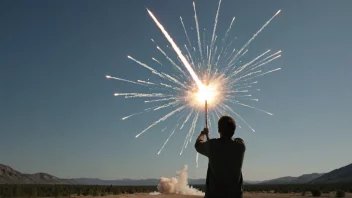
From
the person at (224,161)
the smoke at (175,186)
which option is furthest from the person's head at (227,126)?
the smoke at (175,186)

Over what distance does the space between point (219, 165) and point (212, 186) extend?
0.76ft

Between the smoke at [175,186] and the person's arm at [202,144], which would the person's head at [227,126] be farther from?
the smoke at [175,186]

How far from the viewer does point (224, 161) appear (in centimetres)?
455

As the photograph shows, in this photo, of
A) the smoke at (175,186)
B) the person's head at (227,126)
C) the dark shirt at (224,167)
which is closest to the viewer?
the dark shirt at (224,167)

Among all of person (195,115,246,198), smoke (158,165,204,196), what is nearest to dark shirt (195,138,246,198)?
person (195,115,246,198)

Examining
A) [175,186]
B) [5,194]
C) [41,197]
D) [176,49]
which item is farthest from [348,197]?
[176,49]

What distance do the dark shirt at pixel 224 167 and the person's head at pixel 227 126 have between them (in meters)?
0.07

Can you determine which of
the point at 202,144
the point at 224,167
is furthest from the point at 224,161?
the point at 202,144

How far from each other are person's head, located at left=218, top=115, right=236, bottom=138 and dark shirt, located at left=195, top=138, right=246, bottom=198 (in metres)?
0.07

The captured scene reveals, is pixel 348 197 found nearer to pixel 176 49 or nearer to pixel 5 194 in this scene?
pixel 5 194

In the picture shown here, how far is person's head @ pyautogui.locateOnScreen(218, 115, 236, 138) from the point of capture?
467 centimetres

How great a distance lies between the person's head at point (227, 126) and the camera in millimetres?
4668

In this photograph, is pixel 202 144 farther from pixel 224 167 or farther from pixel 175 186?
pixel 175 186

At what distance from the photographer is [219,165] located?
4547 mm
